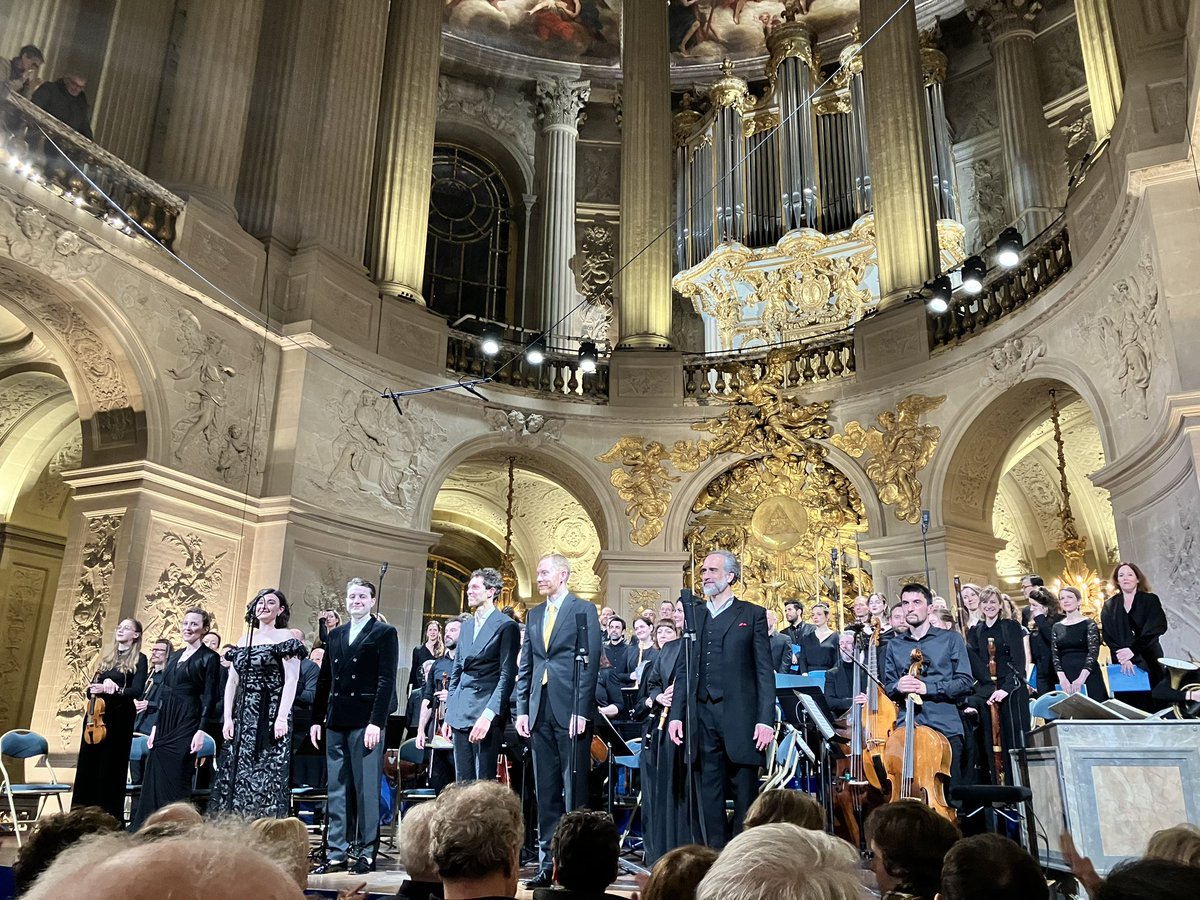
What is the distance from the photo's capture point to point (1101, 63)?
1034 cm

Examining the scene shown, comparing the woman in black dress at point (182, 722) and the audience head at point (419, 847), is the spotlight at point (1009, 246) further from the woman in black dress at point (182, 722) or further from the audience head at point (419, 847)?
the audience head at point (419, 847)

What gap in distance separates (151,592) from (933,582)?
27.6 ft

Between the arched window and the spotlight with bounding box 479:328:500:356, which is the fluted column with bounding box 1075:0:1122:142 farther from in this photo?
the arched window

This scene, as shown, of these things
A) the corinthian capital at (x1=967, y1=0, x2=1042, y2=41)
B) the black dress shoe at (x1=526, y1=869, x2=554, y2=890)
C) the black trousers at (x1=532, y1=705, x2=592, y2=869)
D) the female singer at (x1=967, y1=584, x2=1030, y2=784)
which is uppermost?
the corinthian capital at (x1=967, y1=0, x2=1042, y2=41)

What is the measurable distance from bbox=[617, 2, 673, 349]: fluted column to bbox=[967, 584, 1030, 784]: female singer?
7445mm

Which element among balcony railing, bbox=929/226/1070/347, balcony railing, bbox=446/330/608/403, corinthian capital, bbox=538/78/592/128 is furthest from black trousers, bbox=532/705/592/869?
corinthian capital, bbox=538/78/592/128

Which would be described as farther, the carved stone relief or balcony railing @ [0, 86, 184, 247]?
the carved stone relief

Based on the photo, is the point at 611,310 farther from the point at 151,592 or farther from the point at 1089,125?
the point at 151,592

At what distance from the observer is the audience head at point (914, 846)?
87.9 inches

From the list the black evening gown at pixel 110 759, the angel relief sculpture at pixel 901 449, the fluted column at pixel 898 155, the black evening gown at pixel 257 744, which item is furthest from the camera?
the fluted column at pixel 898 155

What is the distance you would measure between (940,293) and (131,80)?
30.7ft

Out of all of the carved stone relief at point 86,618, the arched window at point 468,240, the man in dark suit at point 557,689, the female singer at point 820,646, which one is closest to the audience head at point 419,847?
the man in dark suit at point 557,689

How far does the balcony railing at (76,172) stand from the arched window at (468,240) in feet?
25.3

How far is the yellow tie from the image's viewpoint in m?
5.51
